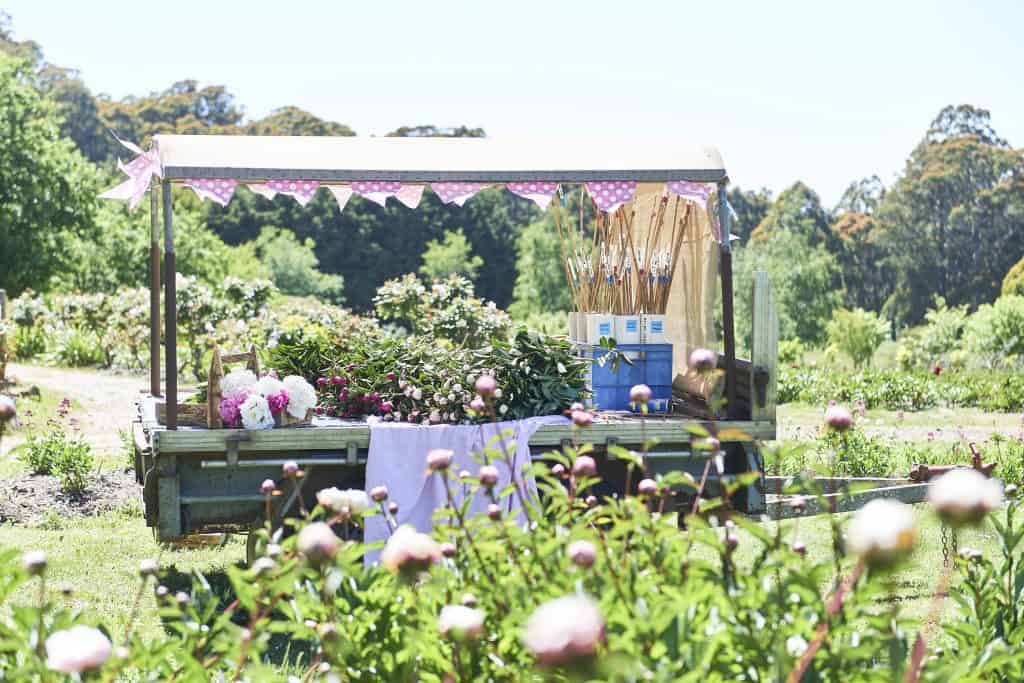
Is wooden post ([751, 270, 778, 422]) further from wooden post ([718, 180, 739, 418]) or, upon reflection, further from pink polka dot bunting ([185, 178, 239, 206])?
pink polka dot bunting ([185, 178, 239, 206])

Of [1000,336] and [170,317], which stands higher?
[170,317]

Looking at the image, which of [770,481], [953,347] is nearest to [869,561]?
[770,481]

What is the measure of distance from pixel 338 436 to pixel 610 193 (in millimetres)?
2036

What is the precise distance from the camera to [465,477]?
249 centimetres

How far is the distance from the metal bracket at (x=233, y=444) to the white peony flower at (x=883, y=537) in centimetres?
385

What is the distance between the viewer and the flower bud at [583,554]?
1.98 metres

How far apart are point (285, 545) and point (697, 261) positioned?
522 cm

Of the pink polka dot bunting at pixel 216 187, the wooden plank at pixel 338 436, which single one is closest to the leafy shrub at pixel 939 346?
the wooden plank at pixel 338 436

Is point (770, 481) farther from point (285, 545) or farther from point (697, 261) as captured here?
point (285, 545)

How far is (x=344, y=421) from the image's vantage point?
572cm

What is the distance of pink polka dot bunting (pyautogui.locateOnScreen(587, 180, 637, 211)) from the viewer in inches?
244

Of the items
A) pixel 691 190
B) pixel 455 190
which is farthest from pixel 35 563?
pixel 691 190

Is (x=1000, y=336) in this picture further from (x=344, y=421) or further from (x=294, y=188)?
(x=344, y=421)

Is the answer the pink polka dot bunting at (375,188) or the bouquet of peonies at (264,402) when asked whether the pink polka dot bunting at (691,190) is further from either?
the bouquet of peonies at (264,402)
